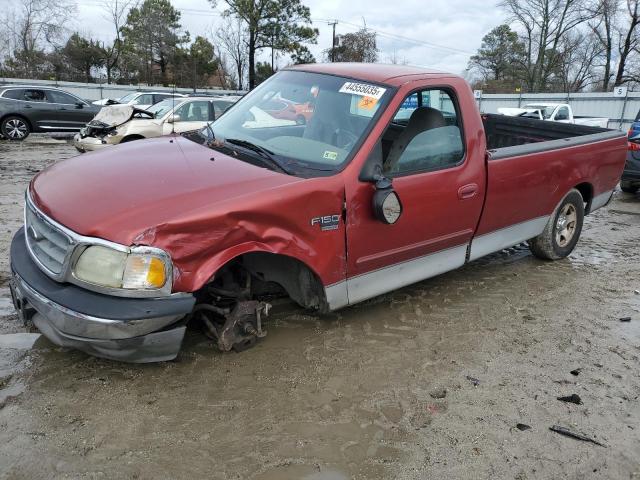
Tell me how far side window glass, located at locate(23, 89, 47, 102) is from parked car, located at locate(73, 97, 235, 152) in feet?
15.8

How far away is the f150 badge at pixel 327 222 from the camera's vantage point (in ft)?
10.3

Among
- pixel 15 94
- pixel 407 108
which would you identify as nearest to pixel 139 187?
pixel 407 108

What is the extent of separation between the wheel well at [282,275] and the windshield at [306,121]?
583 mm

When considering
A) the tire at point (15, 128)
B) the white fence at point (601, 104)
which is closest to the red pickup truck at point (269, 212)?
the tire at point (15, 128)

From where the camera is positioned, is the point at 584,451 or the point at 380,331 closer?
the point at 584,451

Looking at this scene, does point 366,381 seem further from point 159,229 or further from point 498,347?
point 159,229

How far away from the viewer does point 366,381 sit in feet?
10.4

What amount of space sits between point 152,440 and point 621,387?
2.81 m

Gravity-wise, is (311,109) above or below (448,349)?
above

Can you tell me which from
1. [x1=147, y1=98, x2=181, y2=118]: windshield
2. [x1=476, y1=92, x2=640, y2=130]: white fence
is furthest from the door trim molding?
[x1=476, y1=92, x2=640, y2=130]: white fence

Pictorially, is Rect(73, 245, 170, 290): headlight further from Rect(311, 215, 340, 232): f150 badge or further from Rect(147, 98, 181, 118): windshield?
Rect(147, 98, 181, 118): windshield

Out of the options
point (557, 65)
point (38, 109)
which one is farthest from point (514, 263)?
point (557, 65)

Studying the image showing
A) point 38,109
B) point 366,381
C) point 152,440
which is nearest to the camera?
point 152,440

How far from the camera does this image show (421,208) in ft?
12.1
